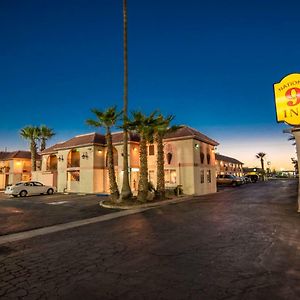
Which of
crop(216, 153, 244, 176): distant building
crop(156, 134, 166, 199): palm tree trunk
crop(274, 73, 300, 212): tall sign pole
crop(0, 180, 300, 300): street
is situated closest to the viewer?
crop(0, 180, 300, 300): street

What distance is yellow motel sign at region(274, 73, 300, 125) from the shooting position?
1518 cm

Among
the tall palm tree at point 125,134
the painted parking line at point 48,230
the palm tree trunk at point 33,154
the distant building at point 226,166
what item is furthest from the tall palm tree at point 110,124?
the distant building at point 226,166

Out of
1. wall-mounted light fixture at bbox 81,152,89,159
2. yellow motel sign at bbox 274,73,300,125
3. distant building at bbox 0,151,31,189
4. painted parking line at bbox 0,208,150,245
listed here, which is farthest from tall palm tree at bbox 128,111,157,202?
distant building at bbox 0,151,31,189

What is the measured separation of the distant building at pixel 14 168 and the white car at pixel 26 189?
1931 cm

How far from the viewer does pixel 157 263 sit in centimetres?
641

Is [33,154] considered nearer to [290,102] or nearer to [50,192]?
[50,192]

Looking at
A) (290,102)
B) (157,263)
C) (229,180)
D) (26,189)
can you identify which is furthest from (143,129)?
(229,180)

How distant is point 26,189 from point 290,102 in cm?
2792

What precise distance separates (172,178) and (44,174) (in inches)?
765

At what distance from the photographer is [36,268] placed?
6.24m

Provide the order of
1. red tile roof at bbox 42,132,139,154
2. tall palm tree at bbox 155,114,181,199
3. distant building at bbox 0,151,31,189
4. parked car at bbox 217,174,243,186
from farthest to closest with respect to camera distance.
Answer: distant building at bbox 0,151,31,189
parked car at bbox 217,174,243,186
red tile roof at bbox 42,132,139,154
tall palm tree at bbox 155,114,181,199

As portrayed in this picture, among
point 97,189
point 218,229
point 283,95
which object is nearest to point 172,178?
point 97,189

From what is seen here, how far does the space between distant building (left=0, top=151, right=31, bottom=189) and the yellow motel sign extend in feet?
150

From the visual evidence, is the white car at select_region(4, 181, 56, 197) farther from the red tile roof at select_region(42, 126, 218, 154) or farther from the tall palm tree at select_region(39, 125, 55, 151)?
the tall palm tree at select_region(39, 125, 55, 151)
